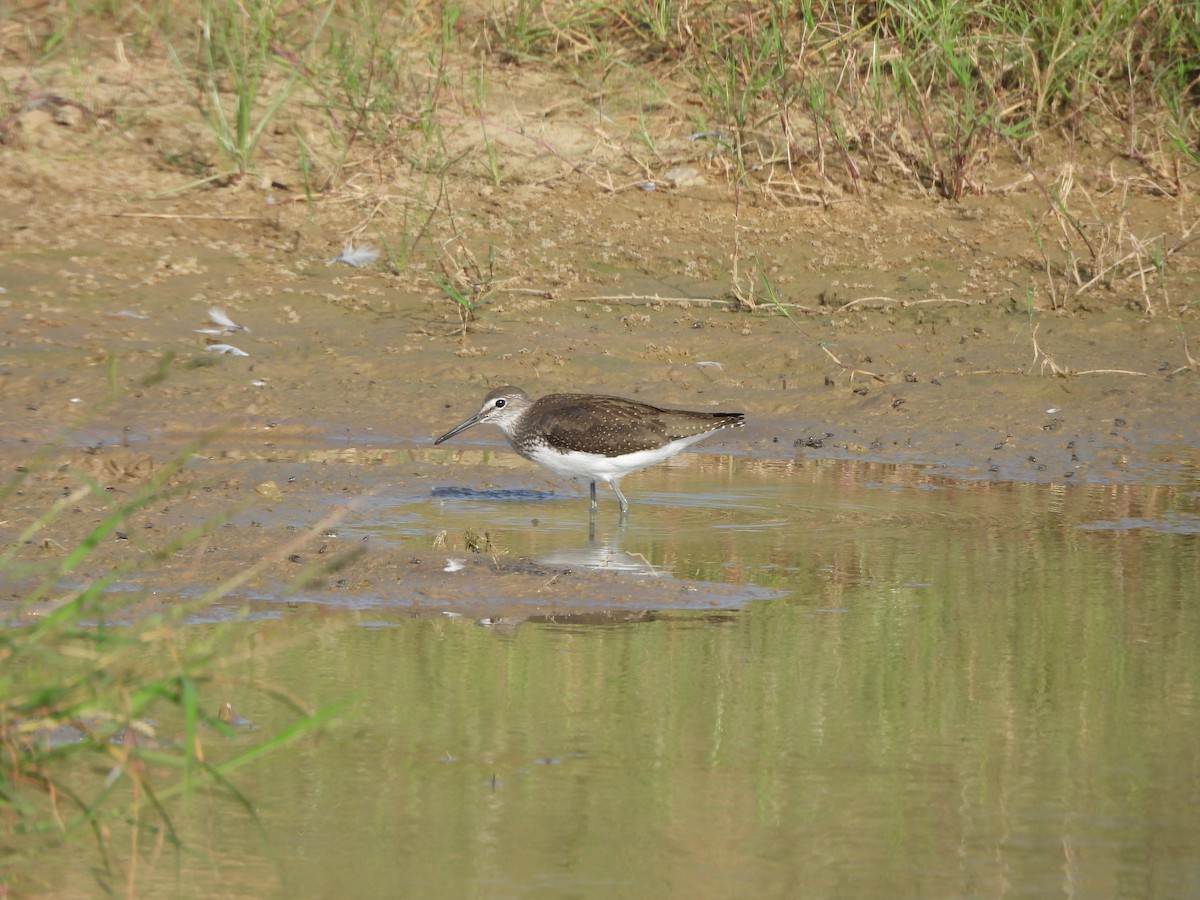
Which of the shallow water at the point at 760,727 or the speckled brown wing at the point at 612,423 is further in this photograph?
the speckled brown wing at the point at 612,423

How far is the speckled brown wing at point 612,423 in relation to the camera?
328 inches

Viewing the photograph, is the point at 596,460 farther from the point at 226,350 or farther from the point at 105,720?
the point at 105,720

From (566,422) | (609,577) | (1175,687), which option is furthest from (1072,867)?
(566,422)

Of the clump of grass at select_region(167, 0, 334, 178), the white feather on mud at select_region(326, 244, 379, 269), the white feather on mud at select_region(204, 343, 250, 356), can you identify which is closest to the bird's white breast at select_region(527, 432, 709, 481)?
the white feather on mud at select_region(204, 343, 250, 356)

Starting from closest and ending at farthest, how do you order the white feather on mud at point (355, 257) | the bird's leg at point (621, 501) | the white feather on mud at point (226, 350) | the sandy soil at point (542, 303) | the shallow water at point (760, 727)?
1. the shallow water at point (760, 727)
2. the bird's leg at point (621, 501)
3. the sandy soil at point (542, 303)
4. the white feather on mud at point (226, 350)
5. the white feather on mud at point (355, 257)

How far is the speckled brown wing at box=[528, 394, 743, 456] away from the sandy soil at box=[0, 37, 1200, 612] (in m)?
0.58

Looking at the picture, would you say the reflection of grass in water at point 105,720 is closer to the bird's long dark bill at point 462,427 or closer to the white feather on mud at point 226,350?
the bird's long dark bill at point 462,427

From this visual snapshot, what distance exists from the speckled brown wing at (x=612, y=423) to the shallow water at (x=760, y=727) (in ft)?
2.02

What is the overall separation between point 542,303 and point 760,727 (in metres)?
5.96

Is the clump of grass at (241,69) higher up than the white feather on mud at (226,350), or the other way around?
the clump of grass at (241,69)

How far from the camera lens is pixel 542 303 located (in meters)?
10.8

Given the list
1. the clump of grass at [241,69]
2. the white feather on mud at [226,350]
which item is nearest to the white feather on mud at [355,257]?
the clump of grass at [241,69]

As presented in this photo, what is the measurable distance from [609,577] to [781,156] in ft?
18.3

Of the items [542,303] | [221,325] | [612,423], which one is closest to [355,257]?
[221,325]
